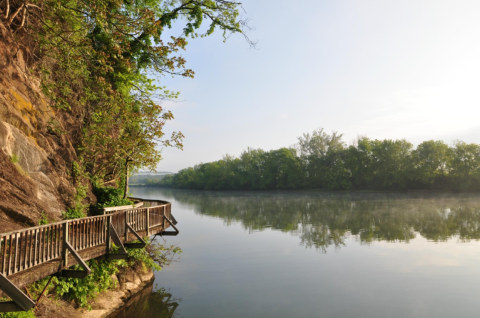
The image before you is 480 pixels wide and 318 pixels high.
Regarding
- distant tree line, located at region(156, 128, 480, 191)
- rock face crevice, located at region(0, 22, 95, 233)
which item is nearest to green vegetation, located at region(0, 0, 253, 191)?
rock face crevice, located at region(0, 22, 95, 233)

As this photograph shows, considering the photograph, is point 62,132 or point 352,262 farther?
point 352,262

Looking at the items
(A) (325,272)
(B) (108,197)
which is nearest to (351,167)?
(A) (325,272)

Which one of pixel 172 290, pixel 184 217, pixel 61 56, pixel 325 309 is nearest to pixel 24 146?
pixel 61 56

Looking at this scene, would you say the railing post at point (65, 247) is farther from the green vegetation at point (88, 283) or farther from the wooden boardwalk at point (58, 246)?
the green vegetation at point (88, 283)

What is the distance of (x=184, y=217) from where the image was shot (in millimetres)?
39219

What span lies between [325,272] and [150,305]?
29.2 feet

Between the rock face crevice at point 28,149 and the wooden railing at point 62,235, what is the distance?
855 mm

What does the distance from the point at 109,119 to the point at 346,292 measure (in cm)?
1288

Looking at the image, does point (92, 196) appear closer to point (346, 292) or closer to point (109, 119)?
point (109, 119)

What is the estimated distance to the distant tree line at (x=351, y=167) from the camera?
71.9 m

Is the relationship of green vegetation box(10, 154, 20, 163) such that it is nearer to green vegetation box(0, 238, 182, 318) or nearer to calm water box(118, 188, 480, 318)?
green vegetation box(0, 238, 182, 318)

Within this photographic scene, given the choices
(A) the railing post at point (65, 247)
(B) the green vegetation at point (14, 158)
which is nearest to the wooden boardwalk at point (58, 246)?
(A) the railing post at point (65, 247)

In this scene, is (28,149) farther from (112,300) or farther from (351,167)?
(351,167)

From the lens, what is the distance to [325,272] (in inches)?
658
